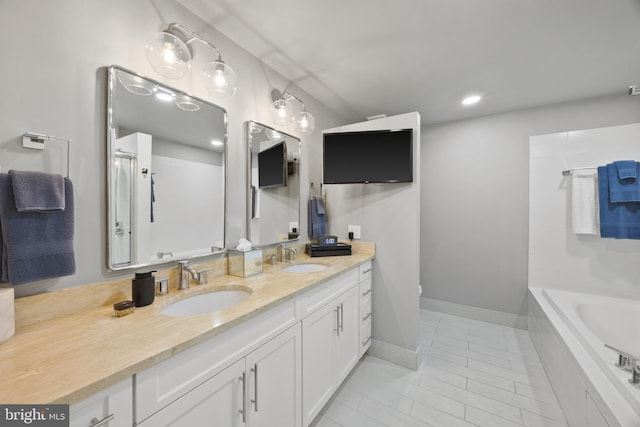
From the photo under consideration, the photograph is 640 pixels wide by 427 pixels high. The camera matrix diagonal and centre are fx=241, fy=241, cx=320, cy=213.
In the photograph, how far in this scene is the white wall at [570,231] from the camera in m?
2.25

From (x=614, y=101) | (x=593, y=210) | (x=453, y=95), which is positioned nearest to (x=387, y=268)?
(x=453, y=95)

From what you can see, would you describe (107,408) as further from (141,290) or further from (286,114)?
(286,114)

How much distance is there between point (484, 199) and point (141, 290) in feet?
11.3

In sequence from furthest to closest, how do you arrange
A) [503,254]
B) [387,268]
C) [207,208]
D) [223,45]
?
[503,254] < [387,268] < [223,45] < [207,208]

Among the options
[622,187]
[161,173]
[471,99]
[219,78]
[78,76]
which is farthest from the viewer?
[471,99]

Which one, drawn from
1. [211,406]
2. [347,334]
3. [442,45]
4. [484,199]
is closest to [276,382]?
[211,406]

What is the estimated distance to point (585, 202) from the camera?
7.68ft

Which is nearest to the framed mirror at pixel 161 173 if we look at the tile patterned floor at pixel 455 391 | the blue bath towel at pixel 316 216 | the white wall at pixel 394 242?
the blue bath towel at pixel 316 216

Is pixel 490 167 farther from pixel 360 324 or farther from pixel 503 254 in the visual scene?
pixel 360 324

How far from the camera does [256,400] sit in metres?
1.07

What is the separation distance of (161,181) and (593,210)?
3639mm

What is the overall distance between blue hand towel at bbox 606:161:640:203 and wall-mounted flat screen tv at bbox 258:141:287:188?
2.92 meters

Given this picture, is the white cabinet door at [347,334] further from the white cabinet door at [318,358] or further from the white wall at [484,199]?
the white wall at [484,199]

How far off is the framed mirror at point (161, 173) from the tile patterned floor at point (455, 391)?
1477mm
